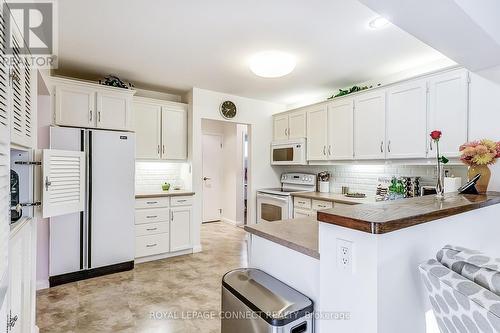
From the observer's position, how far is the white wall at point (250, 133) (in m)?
4.02

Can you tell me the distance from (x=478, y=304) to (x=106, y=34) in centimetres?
311

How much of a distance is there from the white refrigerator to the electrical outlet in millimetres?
2977

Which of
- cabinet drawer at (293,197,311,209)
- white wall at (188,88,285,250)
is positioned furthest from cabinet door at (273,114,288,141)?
cabinet drawer at (293,197,311,209)

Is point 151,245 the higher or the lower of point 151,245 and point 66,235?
the lower

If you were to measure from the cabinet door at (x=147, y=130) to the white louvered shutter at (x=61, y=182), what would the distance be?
1121mm

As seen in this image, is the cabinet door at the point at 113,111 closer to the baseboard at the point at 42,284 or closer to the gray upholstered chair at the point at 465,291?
the baseboard at the point at 42,284

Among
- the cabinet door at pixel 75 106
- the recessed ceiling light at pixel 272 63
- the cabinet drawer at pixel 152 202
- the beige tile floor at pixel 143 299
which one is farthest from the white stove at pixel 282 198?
the cabinet door at pixel 75 106

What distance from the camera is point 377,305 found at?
95 cm

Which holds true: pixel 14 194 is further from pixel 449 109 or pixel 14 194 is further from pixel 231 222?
pixel 231 222

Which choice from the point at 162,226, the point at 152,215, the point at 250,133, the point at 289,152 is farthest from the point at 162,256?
the point at 289,152

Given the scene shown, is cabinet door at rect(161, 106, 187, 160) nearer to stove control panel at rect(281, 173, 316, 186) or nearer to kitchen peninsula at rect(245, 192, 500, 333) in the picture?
stove control panel at rect(281, 173, 316, 186)

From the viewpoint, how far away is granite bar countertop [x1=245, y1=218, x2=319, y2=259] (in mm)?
1308

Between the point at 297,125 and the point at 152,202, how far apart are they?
8.53 feet

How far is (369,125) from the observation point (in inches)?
130
